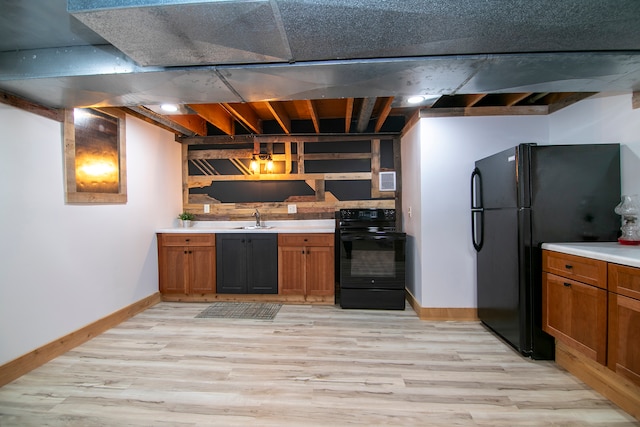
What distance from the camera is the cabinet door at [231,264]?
355 cm

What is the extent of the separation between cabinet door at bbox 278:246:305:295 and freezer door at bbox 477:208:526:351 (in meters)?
2.00


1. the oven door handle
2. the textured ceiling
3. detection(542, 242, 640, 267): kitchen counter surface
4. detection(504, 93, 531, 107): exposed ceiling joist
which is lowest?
the oven door handle

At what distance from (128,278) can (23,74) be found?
6.82ft

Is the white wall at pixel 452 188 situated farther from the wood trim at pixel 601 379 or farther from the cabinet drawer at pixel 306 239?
the cabinet drawer at pixel 306 239

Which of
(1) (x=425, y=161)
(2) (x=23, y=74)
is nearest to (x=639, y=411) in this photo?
(1) (x=425, y=161)

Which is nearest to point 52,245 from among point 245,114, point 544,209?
point 245,114

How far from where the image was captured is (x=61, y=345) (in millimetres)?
2312

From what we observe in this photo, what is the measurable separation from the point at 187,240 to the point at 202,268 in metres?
0.41

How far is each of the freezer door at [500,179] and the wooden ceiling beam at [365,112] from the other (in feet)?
4.08

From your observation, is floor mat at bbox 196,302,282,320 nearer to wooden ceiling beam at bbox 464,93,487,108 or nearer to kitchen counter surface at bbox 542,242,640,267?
kitchen counter surface at bbox 542,242,640,267

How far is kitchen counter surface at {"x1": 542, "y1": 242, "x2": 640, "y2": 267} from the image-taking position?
1.54 m

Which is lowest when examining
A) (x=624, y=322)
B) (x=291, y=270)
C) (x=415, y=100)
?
(x=291, y=270)

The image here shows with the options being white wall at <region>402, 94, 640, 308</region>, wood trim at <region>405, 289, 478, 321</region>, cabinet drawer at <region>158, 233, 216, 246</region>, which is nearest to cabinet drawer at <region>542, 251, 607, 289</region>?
white wall at <region>402, 94, 640, 308</region>

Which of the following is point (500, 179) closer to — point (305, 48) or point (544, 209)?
point (544, 209)
